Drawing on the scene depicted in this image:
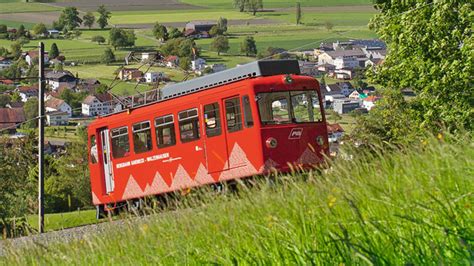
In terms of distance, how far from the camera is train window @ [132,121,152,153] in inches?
1019

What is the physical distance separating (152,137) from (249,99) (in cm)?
385

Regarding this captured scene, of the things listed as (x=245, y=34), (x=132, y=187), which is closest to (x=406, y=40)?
(x=132, y=187)

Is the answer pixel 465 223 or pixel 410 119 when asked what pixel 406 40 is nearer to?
pixel 410 119

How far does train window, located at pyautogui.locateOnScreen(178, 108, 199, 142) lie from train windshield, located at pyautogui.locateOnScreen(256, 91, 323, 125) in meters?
1.68

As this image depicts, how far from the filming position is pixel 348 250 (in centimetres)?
710

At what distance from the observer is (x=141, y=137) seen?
26.2 m

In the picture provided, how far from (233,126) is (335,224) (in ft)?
50.1

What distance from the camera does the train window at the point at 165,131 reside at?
24812 mm

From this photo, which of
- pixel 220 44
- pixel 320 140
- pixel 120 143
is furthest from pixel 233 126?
pixel 220 44

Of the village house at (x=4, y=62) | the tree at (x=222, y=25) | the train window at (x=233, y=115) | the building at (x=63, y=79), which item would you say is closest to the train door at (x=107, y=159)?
the train window at (x=233, y=115)

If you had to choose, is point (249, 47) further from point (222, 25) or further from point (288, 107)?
point (288, 107)

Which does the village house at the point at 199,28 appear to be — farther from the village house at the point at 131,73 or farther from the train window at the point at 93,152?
the train window at the point at 93,152

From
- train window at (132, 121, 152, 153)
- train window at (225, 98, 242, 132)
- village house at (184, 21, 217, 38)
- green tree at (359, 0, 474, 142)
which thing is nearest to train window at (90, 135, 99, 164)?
train window at (132, 121, 152, 153)

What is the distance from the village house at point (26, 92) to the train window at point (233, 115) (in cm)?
13350
